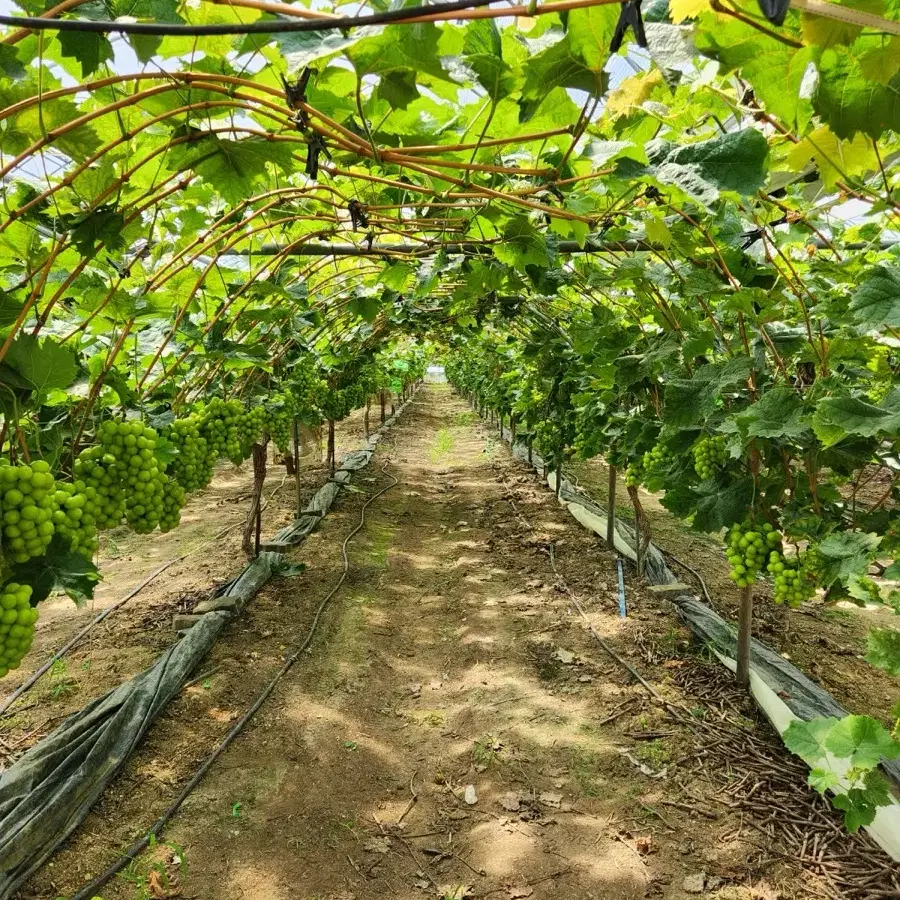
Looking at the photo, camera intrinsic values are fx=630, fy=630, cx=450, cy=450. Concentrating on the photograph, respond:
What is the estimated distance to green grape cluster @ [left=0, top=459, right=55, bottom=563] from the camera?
144 centimetres

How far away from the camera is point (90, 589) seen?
170 cm

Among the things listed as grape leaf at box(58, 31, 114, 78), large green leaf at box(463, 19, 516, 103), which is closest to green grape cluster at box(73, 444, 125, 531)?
grape leaf at box(58, 31, 114, 78)

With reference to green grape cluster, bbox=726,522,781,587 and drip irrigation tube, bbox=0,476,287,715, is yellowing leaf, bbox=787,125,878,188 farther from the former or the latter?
drip irrigation tube, bbox=0,476,287,715

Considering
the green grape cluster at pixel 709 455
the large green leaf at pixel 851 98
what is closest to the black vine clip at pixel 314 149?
the large green leaf at pixel 851 98

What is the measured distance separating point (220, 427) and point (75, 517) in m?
1.78

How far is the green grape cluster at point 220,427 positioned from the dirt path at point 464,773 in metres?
2.09

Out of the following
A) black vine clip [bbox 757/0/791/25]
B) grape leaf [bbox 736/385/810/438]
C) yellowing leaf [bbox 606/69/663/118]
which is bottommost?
grape leaf [bbox 736/385/810/438]

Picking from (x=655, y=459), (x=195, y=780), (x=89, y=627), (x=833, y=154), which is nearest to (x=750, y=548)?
Result: (x=655, y=459)

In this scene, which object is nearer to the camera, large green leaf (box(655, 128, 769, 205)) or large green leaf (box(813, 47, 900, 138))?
large green leaf (box(813, 47, 900, 138))

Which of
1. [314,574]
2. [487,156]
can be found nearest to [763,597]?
[314,574]

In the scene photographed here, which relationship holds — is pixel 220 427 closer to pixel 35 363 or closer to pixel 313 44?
pixel 35 363

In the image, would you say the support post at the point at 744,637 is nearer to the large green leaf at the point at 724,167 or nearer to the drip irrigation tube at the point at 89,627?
the large green leaf at the point at 724,167

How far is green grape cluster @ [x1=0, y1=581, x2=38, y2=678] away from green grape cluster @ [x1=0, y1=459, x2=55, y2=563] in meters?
0.09

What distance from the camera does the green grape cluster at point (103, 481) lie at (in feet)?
6.70
